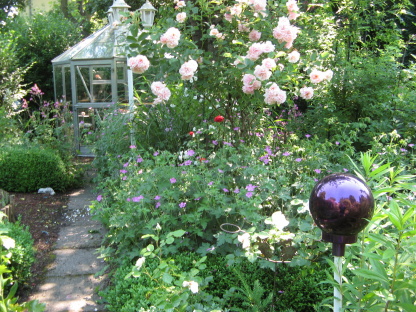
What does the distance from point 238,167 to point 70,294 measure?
166 cm

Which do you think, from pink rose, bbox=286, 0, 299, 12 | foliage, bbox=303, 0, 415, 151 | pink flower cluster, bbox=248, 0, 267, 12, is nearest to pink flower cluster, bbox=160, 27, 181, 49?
pink flower cluster, bbox=248, 0, 267, 12

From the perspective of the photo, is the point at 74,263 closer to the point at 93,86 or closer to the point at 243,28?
the point at 243,28

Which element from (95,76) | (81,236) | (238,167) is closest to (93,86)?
(95,76)

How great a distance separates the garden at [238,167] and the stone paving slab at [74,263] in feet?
0.67

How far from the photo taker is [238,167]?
132 inches

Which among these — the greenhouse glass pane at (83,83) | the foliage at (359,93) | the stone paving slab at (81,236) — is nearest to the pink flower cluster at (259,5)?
the foliage at (359,93)

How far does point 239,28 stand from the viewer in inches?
164

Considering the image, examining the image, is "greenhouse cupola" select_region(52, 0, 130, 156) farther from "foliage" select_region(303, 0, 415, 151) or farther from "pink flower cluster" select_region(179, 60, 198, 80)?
"pink flower cluster" select_region(179, 60, 198, 80)

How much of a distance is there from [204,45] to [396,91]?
2483 mm

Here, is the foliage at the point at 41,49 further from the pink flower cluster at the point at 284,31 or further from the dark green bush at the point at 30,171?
the pink flower cluster at the point at 284,31

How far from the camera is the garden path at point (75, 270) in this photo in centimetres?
302

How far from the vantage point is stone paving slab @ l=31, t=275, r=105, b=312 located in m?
2.96

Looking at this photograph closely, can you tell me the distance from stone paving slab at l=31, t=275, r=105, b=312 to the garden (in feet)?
0.57

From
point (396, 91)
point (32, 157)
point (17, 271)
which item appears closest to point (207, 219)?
point (17, 271)
